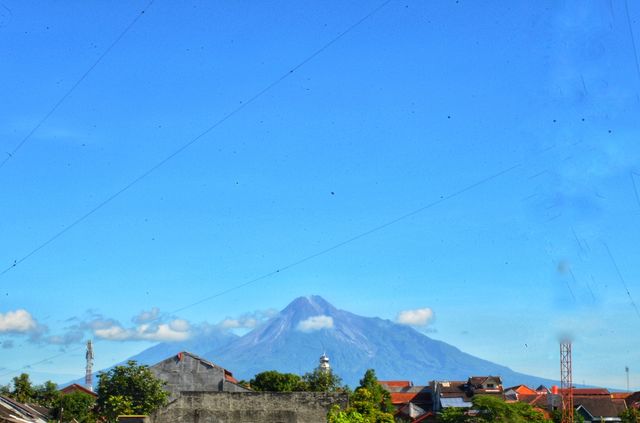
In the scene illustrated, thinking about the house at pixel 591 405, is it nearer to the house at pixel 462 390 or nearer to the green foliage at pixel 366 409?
the house at pixel 462 390

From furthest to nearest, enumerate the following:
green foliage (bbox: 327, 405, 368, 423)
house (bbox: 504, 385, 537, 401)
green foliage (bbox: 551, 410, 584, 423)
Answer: house (bbox: 504, 385, 537, 401)
green foliage (bbox: 551, 410, 584, 423)
green foliage (bbox: 327, 405, 368, 423)

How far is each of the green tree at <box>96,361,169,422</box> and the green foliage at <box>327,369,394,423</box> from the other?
51.2ft

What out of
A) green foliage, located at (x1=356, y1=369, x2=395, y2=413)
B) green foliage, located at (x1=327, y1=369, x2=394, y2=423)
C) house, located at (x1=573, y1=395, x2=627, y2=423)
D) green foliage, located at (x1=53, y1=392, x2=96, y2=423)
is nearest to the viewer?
green foliage, located at (x1=327, y1=369, x2=394, y2=423)

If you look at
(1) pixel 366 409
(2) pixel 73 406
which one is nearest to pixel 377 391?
(2) pixel 73 406

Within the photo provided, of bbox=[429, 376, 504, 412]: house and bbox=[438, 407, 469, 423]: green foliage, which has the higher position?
bbox=[429, 376, 504, 412]: house

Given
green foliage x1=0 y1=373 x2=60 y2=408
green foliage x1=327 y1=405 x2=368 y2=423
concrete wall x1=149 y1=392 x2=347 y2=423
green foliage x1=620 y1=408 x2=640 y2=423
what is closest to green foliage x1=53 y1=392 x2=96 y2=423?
green foliage x1=0 y1=373 x2=60 y2=408

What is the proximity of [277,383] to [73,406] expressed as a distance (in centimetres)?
2354

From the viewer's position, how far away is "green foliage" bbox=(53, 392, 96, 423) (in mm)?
89000

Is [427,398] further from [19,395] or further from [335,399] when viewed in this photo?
[335,399]

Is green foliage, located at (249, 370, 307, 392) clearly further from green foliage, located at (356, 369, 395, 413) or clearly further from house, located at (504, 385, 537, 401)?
house, located at (504, 385, 537, 401)

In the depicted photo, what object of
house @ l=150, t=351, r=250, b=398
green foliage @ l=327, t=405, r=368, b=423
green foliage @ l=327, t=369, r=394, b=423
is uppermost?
house @ l=150, t=351, r=250, b=398

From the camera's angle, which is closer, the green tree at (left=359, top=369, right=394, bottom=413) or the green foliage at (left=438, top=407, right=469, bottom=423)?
the green foliage at (left=438, top=407, right=469, bottom=423)

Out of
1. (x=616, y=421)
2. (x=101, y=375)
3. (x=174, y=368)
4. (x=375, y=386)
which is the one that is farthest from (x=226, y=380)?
(x=616, y=421)

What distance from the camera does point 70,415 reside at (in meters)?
89.6
